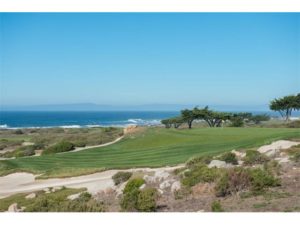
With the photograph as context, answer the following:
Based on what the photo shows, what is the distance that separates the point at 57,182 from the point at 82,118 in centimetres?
235

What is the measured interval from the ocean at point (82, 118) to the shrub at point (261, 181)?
7.03ft

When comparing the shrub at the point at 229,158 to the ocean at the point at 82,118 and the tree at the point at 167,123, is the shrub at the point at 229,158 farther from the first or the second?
the tree at the point at 167,123

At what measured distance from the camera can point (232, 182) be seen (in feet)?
30.3

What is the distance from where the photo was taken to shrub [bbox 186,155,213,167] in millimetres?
10177

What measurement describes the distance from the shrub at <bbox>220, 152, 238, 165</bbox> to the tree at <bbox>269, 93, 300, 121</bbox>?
151 centimetres

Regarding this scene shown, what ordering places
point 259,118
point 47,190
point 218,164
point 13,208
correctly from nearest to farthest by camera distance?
point 13,208 < point 47,190 < point 218,164 < point 259,118

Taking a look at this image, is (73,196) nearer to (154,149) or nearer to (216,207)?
(154,149)

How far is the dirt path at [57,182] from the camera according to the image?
9719 millimetres

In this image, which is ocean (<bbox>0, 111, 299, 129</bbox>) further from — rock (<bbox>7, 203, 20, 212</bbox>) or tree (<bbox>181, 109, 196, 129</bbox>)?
rock (<bbox>7, 203, 20, 212</bbox>)

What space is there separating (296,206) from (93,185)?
4391 mm

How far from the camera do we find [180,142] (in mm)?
10758

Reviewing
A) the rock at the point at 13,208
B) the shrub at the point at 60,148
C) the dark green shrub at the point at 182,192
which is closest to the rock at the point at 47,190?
the rock at the point at 13,208

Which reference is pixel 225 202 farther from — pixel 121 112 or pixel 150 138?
pixel 121 112

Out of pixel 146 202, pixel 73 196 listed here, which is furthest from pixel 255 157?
pixel 73 196
